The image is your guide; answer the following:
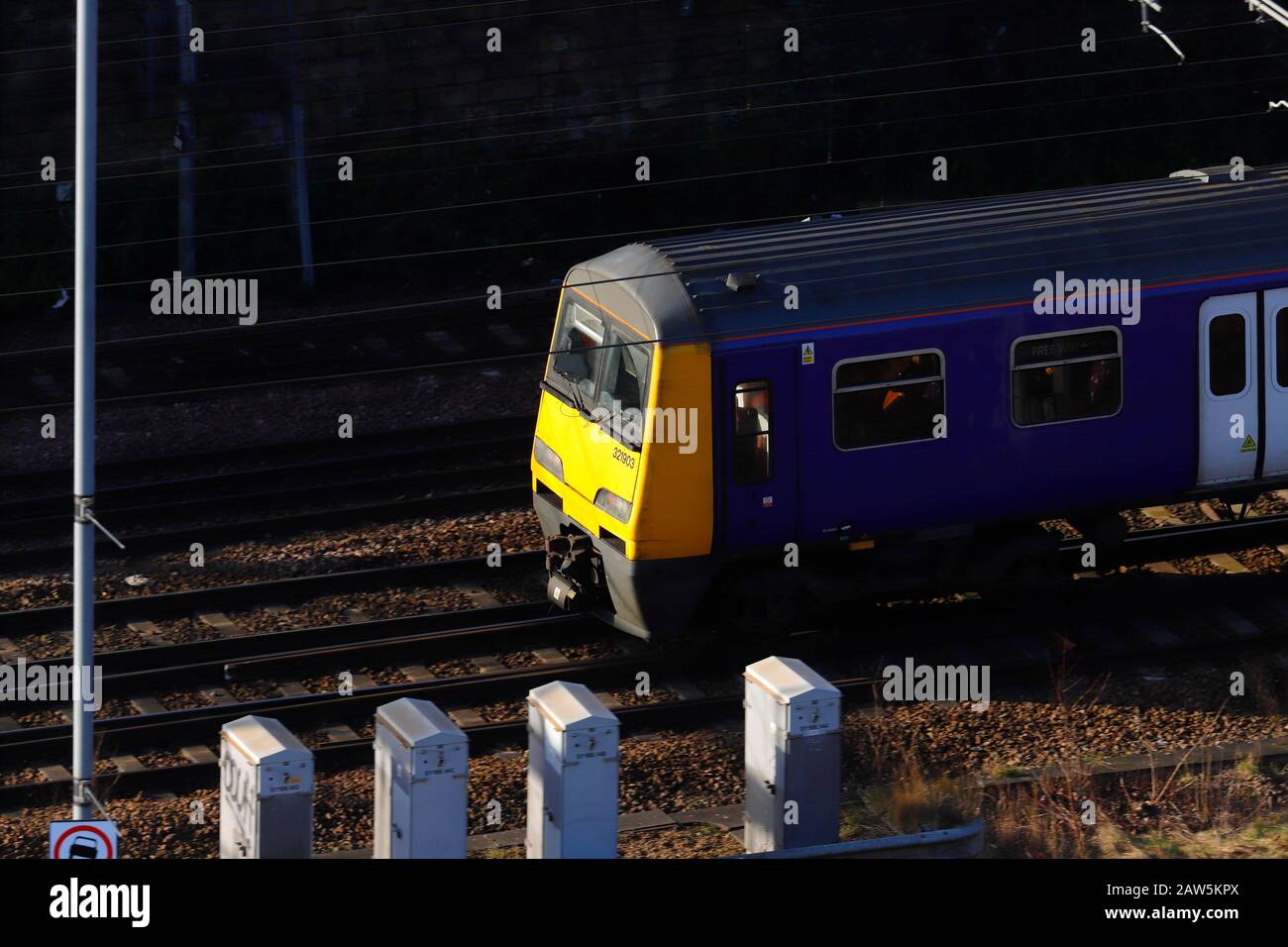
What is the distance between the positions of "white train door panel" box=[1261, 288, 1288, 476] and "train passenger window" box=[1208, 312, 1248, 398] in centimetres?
19

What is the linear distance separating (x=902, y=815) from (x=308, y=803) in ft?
12.8

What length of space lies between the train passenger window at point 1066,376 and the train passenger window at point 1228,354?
2.55 feet

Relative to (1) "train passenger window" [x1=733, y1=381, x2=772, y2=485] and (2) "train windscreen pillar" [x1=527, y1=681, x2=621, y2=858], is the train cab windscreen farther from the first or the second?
(2) "train windscreen pillar" [x1=527, y1=681, x2=621, y2=858]

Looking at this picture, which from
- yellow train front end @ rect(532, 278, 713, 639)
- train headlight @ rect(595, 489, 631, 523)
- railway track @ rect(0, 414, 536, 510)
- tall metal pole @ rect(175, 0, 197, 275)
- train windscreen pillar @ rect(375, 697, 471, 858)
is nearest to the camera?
train windscreen pillar @ rect(375, 697, 471, 858)

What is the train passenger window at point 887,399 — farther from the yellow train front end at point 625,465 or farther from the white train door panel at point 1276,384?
the white train door panel at point 1276,384

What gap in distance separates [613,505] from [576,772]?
12.4 ft

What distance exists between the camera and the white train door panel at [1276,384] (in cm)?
1488

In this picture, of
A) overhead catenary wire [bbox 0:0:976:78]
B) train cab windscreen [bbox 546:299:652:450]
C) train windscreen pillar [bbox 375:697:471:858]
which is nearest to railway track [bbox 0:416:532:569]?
train cab windscreen [bbox 546:299:652:450]

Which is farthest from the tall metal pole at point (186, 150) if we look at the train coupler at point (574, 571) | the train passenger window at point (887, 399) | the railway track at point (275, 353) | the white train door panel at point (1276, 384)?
the white train door panel at point (1276, 384)

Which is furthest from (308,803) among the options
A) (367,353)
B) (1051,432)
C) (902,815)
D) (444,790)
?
(367,353)

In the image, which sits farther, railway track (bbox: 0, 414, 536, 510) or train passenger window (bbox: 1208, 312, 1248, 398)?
railway track (bbox: 0, 414, 536, 510)

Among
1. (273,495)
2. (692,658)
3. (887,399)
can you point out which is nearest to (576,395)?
(692,658)

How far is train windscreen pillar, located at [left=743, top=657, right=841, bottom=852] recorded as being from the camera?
11320 mm

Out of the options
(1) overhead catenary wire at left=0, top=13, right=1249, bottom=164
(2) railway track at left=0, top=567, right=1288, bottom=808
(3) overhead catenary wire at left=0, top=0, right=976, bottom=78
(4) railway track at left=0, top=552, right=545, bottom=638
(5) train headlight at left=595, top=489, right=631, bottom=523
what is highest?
(3) overhead catenary wire at left=0, top=0, right=976, bottom=78
